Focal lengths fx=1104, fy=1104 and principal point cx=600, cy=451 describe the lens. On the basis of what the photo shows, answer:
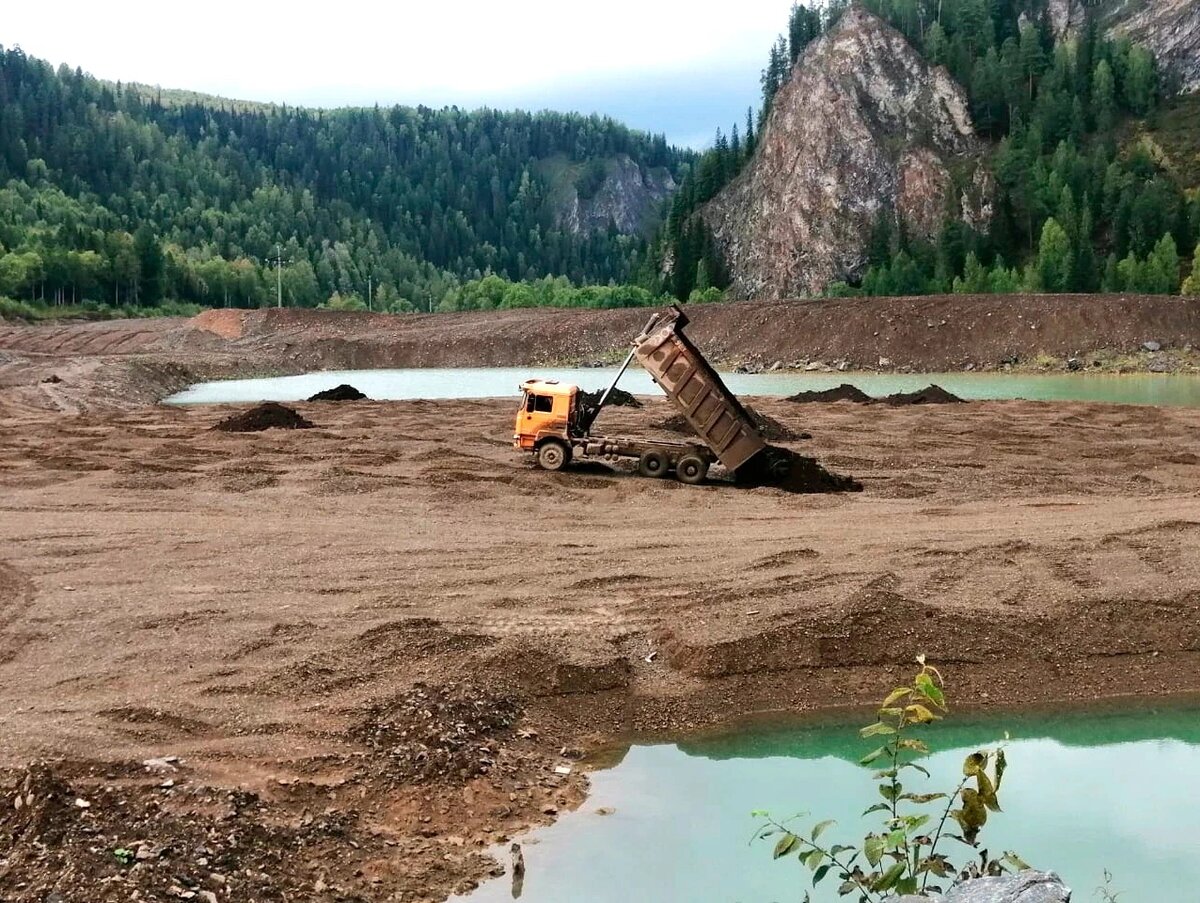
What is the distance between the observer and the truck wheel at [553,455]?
78.4 ft

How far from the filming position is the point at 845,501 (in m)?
21.1

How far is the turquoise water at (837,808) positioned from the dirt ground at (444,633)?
0.53 metres

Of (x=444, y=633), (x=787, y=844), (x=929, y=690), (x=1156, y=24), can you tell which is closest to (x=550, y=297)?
(x=1156, y=24)

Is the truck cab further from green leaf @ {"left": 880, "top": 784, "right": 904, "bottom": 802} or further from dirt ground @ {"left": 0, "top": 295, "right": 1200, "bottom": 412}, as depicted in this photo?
dirt ground @ {"left": 0, "top": 295, "right": 1200, "bottom": 412}

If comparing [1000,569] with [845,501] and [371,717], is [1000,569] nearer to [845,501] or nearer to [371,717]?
[845,501]

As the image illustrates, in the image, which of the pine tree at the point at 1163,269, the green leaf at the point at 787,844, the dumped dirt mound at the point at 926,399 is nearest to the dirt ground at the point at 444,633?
the green leaf at the point at 787,844

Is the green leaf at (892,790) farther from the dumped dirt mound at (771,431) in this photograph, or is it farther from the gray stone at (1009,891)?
the dumped dirt mound at (771,431)

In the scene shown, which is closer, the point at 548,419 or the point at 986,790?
the point at 986,790

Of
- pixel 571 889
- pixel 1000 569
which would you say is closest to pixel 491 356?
pixel 1000 569

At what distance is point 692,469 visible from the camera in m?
23.0

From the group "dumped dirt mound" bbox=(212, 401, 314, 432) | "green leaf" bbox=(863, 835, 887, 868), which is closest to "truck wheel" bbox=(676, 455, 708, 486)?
"dumped dirt mound" bbox=(212, 401, 314, 432)

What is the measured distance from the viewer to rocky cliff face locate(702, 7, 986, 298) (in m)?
128

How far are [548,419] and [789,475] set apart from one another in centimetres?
534

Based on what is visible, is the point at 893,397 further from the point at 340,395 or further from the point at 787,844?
the point at 787,844
